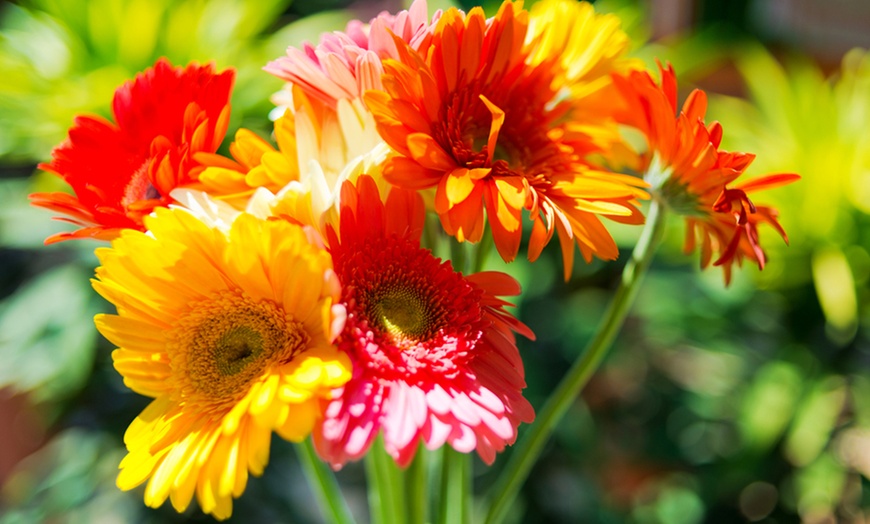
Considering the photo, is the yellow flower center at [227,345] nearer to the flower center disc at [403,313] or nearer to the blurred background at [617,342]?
the flower center disc at [403,313]

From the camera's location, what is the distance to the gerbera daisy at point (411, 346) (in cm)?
23

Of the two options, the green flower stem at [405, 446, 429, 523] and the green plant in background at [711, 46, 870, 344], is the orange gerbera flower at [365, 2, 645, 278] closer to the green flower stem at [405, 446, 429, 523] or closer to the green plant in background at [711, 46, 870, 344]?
the green flower stem at [405, 446, 429, 523]

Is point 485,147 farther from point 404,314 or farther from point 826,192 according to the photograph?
point 826,192

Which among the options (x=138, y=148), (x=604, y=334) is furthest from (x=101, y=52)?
(x=604, y=334)

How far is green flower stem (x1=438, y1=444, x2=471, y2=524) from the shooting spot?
334 millimetres

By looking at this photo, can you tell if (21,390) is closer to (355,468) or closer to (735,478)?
(355,468)

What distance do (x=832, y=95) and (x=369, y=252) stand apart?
0.96 meters

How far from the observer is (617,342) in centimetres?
95

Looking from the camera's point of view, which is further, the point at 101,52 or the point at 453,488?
the point at 101,52

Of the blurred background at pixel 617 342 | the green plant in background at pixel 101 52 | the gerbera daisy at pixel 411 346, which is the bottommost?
the blurred background at pixel 617 342

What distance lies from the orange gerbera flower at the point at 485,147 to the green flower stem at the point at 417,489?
0.36 ft

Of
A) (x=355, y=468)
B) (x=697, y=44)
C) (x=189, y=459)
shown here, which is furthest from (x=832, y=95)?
(x=189, y=459)

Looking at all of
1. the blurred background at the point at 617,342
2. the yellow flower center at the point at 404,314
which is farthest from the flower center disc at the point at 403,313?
the blurred background at the point at 617,342

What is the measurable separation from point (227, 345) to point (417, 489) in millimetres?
116
